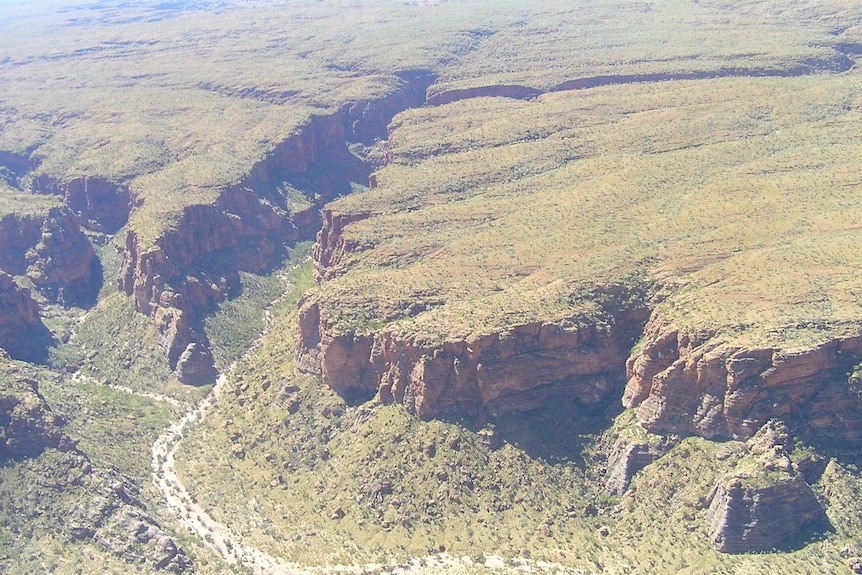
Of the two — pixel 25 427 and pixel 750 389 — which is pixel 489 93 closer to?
pixel 750 389

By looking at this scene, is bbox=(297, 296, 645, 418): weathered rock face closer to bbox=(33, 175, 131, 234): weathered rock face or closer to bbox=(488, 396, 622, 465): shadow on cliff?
bbox=(488, 396, 622, 465): shadow on cliff

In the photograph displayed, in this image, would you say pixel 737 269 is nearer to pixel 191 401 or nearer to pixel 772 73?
pixel 191 401

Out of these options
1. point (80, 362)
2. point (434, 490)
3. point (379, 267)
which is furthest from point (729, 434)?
point (80, 362)

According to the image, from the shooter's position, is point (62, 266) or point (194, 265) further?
point (62, 266)

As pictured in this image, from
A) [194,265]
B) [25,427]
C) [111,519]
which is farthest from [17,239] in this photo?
[111,519]

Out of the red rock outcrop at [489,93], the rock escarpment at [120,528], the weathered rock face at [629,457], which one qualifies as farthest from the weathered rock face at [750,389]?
the red rock outcrop at [489,93]

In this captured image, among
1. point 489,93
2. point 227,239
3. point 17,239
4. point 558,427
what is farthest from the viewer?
point 489,93

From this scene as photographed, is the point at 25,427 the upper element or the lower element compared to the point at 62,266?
upper
